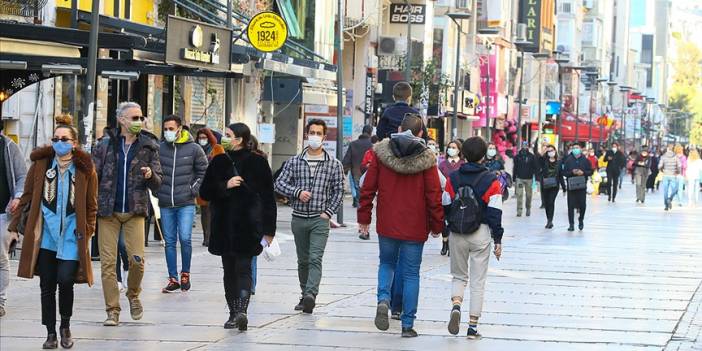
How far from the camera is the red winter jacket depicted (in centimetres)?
1330

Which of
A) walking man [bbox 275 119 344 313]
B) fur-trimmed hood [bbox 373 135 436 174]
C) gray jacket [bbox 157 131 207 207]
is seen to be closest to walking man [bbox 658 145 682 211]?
gray jacket [bbox 157 131 207 207]

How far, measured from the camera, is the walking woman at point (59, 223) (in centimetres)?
1211

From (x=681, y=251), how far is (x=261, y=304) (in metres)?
11.7

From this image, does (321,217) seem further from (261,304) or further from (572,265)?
(572,265)

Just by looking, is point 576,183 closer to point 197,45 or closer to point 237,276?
point 197,45

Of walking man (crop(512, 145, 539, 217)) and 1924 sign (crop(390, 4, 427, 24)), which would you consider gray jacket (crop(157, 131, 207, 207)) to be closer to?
walking man (crop(512, 145, 539, 217))

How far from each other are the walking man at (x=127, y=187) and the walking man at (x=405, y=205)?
1.92 m

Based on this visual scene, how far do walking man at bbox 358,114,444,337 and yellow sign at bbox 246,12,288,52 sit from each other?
17672 millimetres

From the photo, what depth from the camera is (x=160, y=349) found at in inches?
478

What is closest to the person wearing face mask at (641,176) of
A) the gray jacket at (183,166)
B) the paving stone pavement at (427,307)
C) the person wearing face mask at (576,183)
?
the person wearing face mask at (576,183)

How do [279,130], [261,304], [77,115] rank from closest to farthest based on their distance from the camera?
1. [261,304]
2. [77,115]
3. [279,130]

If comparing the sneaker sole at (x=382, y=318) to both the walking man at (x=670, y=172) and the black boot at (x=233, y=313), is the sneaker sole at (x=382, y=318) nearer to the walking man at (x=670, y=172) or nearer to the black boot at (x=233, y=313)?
the black boot at (x=233, y=313)

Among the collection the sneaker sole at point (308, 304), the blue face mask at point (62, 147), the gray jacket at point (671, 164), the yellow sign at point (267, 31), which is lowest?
the sneaker sole at point (308, 304)

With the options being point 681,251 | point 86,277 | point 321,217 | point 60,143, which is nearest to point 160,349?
point 86,277
